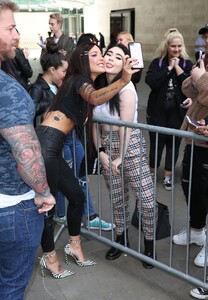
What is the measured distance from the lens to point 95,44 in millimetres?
2955

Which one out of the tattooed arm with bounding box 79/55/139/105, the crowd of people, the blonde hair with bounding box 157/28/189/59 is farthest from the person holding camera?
the tattooed arm with bounding box 79/55/139/105

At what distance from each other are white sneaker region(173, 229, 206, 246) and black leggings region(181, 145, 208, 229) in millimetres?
77

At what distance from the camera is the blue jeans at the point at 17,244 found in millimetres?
1850

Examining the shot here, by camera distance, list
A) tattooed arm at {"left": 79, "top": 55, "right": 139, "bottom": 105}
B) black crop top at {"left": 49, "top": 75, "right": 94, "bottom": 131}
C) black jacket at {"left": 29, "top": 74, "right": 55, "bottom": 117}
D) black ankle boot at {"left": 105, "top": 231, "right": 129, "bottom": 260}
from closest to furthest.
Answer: tattooed arm at {"left": 79, "top": 55, "right": 139, "bottom": 105} → black crop top at {"left": 49, "top": 75, "right": 94, "bottom": 131} → black ankle boot at {"left": 105, "top": 231, "right": 129, "bottom": 260} → black jacket at {"left": 29, "top": 74, "right": 55, "bottom": 117}

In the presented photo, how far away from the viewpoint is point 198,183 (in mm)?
3115

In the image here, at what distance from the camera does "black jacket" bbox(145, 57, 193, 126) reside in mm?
4543

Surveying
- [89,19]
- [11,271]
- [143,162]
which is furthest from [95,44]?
[89,19]

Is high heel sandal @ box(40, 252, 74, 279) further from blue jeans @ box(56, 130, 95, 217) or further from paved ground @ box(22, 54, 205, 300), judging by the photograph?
blue jeans @ box(56, 130, 95, 217)

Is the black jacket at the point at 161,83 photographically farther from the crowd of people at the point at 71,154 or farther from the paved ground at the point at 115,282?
the paved ground at the point at 115,282

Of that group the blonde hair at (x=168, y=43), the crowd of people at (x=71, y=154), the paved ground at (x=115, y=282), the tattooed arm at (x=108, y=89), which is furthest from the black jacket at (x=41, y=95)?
the blonde hair at (x=168, y=43)

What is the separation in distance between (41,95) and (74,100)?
41.6 inches

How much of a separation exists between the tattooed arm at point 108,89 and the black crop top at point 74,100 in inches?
0.8

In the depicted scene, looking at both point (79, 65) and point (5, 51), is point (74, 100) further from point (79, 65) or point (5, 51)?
point (5, 51)

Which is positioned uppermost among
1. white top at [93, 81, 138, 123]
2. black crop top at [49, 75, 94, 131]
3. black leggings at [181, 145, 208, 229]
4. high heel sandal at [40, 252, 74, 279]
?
black crop top at [49, 75, 94, 131]
